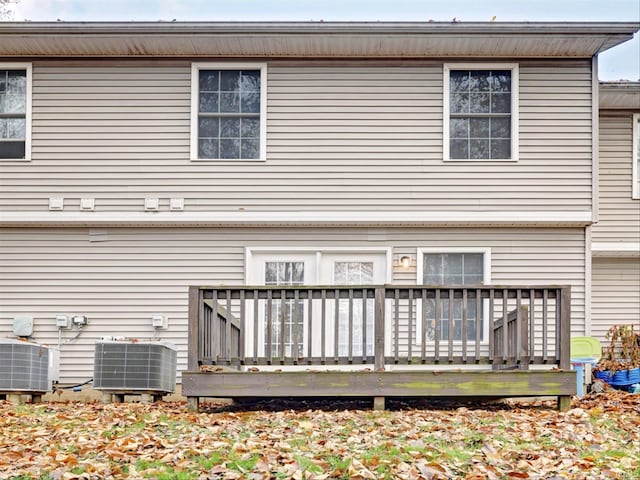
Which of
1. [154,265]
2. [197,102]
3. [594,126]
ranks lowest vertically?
[154,265]

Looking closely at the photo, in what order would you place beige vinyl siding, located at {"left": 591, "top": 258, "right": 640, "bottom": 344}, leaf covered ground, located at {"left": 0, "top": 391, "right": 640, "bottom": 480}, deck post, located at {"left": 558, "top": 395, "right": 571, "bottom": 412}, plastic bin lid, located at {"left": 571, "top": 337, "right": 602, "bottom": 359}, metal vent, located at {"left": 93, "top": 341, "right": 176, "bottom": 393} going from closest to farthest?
leaf covered ground, located at {"left": 0, "top": 391, "right": 640, "bottom": 480}, deck post, located at {"left": 558, "top": 395, "right": 571, "bottom": 412}, metal vent, located at {"left": 93, "top": 341, "right": 176, "bottom": 393}, plastic bin lid, located at {"left": 571, "top": 337, "right": 602, "bottom": 359}, beige vinyl siding, located at {"left": 591, "top": 258, "right": 640, "bottom": 344}

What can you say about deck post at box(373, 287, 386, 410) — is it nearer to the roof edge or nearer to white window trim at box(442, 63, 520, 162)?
white window trim at box(442, 63, 520, 162)

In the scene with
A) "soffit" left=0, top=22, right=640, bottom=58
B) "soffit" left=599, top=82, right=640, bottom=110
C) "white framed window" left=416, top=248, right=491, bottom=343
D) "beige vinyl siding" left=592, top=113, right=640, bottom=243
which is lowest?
"white framed window" left=416, top=248, right=491, bottom=343

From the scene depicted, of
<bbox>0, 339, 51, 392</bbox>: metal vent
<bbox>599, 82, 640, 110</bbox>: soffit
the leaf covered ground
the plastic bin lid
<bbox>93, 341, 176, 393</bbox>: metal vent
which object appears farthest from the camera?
<bbox>599, 82, 640, 110</bbox>: soffit

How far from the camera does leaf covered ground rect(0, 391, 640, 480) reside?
5.19 m

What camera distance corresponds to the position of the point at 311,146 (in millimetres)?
10516

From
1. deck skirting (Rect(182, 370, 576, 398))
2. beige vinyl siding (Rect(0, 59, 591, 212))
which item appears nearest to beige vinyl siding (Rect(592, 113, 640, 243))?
beige vinyl siding (Rect(0, 59, 591, 212))

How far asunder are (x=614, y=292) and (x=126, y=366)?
7.60 meters

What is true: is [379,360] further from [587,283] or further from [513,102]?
[513,102]

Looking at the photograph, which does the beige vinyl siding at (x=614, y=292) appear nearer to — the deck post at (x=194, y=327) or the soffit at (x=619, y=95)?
the soffit at (x=619, y=95)

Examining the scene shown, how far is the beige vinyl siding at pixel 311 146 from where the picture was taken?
10.4 metres

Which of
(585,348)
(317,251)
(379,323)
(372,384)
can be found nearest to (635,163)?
(585,348)

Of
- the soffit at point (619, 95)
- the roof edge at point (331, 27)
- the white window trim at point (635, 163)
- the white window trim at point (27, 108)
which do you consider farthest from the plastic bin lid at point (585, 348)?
the white window trim at point (27, 108)

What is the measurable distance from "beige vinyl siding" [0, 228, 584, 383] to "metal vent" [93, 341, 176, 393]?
1675 mm
